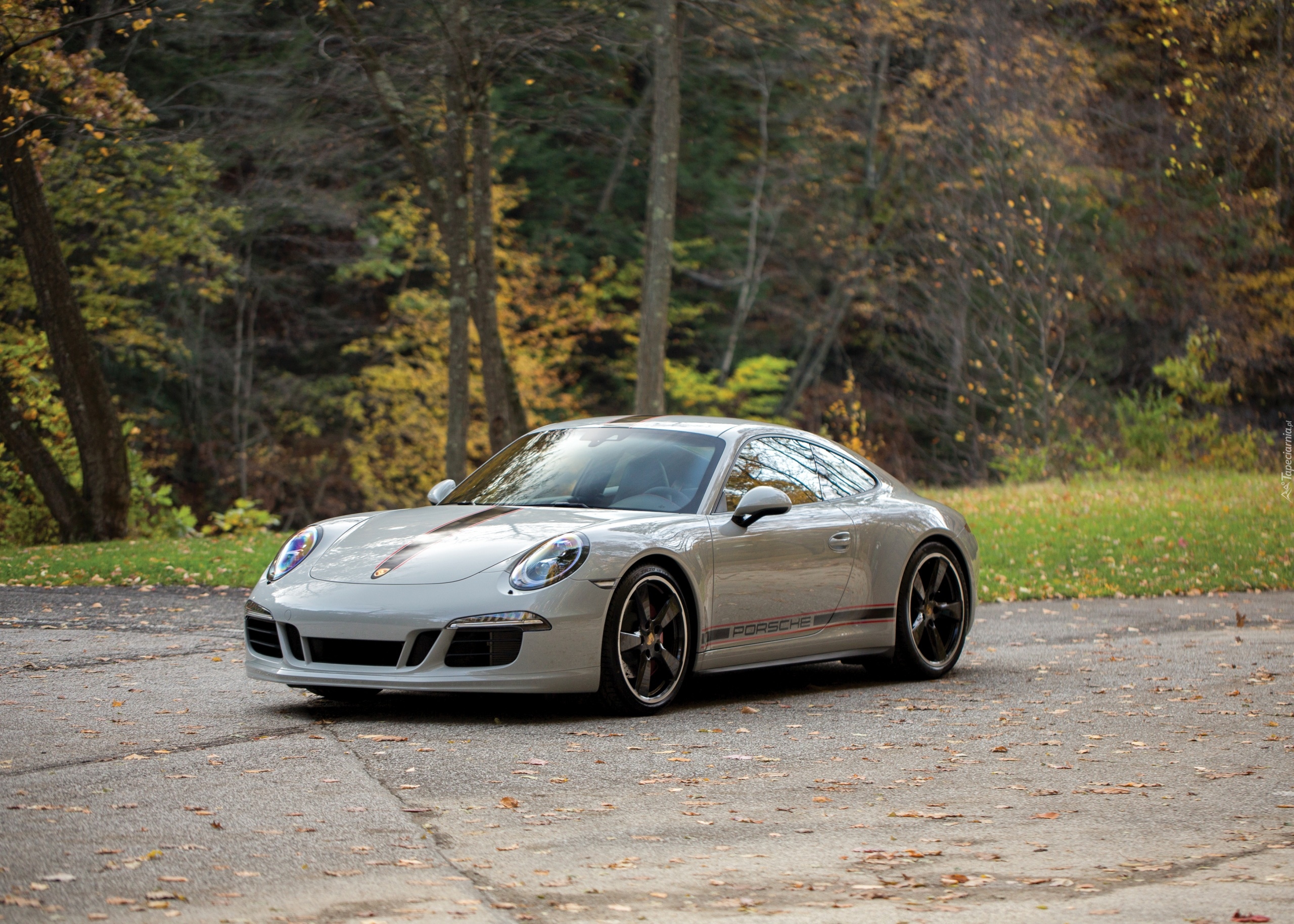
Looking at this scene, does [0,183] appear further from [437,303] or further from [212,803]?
[212,803]

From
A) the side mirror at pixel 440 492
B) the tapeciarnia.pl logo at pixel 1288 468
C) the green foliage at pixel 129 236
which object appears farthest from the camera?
the green foliage at pixel 129 236

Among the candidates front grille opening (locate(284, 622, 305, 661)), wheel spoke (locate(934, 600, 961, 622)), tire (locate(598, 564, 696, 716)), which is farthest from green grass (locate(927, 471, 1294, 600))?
front grille opening (locate(284, 622, 305, 661))

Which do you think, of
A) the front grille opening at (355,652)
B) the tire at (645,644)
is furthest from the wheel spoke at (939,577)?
the front grille opening at (355,652)

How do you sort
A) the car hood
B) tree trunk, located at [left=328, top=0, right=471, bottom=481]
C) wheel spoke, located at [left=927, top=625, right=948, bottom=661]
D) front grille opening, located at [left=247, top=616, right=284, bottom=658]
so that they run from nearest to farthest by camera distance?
the car hood → front grille opening, located at [left=247, top=616, right=284, bottom=658] → wheel spoke, located at [left=927, top=625, right=948, bottom=661] → tree trunk, located at [left=328, top=0, right=471, bottom=481]

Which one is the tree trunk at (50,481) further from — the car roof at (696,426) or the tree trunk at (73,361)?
the car roof at (696,426)

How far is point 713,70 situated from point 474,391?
354 inches

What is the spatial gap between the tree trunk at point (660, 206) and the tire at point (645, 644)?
45.1 ft

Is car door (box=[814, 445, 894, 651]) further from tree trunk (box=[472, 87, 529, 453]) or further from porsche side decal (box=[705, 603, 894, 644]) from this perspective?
tree trunk (box=[472, 87, 529, 453])

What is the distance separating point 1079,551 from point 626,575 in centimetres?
1040

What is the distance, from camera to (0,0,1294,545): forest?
20.4 m

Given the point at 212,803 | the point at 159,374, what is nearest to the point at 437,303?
the point at 159,374

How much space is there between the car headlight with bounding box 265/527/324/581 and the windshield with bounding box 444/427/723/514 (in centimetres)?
96

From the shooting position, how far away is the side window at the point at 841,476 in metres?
9.05

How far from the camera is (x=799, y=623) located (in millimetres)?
8414
